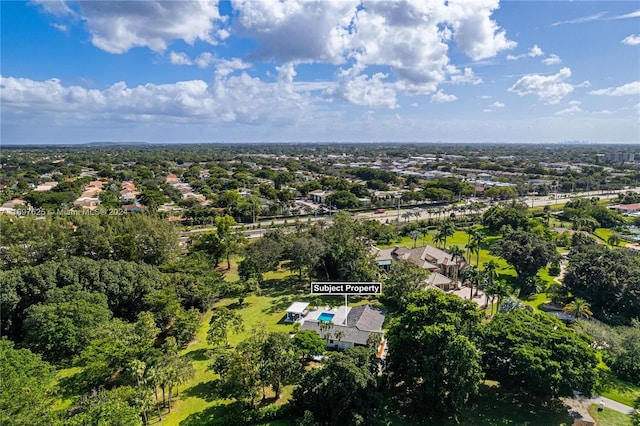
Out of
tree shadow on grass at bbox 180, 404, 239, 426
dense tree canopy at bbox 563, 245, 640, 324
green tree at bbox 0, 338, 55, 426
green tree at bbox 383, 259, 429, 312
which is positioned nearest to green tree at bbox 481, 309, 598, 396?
green tree at bbox 383, 259, 429, 312

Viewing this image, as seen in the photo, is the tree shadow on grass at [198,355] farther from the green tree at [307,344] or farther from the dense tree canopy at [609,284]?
the dense tree canopy at [609,284]

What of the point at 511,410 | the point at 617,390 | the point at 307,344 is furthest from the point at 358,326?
the point at 617,390

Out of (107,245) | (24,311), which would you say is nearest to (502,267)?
(107,245)

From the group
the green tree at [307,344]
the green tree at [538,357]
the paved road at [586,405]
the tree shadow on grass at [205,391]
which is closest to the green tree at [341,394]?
the green tree at [307,344]

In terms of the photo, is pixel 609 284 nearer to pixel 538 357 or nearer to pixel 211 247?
pixel 538 357

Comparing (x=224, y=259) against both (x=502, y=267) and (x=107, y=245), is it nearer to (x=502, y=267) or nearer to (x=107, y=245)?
(x=107, y=245)

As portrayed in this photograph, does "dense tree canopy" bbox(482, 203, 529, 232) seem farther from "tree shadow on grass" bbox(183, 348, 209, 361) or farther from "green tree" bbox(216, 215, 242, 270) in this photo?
"tree shadow on grass" bbox(183, 348, 209, 361)
